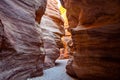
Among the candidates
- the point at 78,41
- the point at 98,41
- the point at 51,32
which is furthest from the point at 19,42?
the point at 51,32

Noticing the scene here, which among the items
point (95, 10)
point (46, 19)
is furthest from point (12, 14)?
point (46, 19)

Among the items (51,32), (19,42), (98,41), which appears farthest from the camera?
(51,32)

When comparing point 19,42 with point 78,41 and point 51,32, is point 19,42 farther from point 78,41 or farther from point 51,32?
point 51,32

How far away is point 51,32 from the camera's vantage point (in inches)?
436

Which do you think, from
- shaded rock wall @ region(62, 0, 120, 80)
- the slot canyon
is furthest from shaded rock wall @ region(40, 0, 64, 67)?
shaded rock wall @ region(62, 0, 120, 80)

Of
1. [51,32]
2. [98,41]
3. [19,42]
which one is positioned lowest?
[98,41]

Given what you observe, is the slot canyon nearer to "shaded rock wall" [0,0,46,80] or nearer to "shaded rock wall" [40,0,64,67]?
"shaded rock wall" [0,0,46,80]

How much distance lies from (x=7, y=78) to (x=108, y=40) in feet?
10.7

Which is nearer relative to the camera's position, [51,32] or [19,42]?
[19,42]

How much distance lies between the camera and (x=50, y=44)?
1037cm

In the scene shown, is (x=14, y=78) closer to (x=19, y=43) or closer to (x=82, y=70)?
(x=19, y=43)

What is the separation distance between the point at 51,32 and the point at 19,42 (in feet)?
18.8

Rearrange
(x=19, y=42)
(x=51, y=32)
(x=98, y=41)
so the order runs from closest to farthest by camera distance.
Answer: (x=98, y=41) → (x=19, y=42) → (x=51, y=32)

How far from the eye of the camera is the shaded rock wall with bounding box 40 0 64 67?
1003cm
